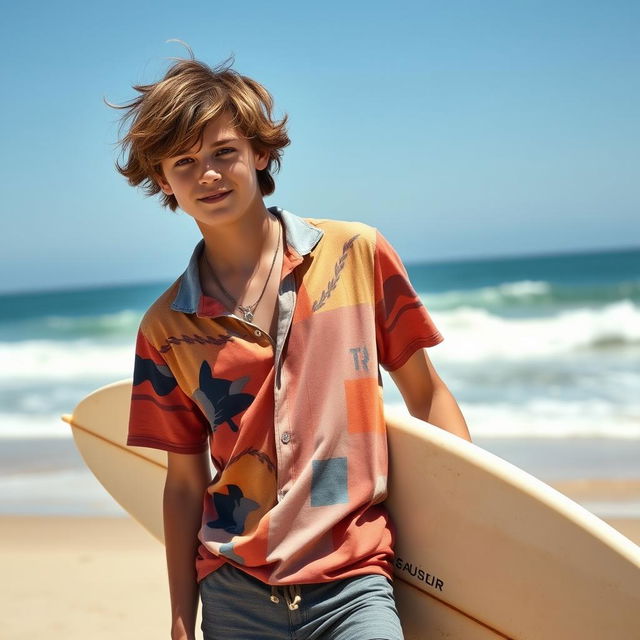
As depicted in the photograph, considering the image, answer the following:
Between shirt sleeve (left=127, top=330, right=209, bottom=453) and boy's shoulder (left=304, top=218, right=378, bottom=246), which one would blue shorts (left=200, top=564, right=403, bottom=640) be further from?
boy's shoulder (left=304, top=218, right=378, bottom=246)

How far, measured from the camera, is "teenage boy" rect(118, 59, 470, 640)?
178 cm

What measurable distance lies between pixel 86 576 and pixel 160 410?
2.09 meters

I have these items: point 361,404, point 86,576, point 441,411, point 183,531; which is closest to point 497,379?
point 86,576

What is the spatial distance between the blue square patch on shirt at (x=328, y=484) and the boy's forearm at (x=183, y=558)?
38cm

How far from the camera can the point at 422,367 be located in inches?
78.6

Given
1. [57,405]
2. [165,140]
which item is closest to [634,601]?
[165,140]

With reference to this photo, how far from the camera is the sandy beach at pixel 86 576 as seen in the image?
3.35 metres

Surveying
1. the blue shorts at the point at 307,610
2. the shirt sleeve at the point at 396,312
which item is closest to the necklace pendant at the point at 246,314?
the shirt sleeve at the point at 396,312

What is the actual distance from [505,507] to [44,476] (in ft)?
14.0

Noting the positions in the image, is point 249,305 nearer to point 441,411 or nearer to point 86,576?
point 441,411

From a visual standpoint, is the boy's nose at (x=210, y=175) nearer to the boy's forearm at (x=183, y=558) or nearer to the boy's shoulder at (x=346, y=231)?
the boy's shoulder at (x=346, y=231)

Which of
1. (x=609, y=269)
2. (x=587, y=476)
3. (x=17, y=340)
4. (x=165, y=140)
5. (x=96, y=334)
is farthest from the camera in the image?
(x=609, y=269)

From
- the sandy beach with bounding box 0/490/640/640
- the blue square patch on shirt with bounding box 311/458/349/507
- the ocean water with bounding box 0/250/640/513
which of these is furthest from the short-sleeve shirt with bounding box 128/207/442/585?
the ocean water with bounding box 0/250/640/513

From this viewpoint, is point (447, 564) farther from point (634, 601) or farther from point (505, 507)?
point (634, 601)
